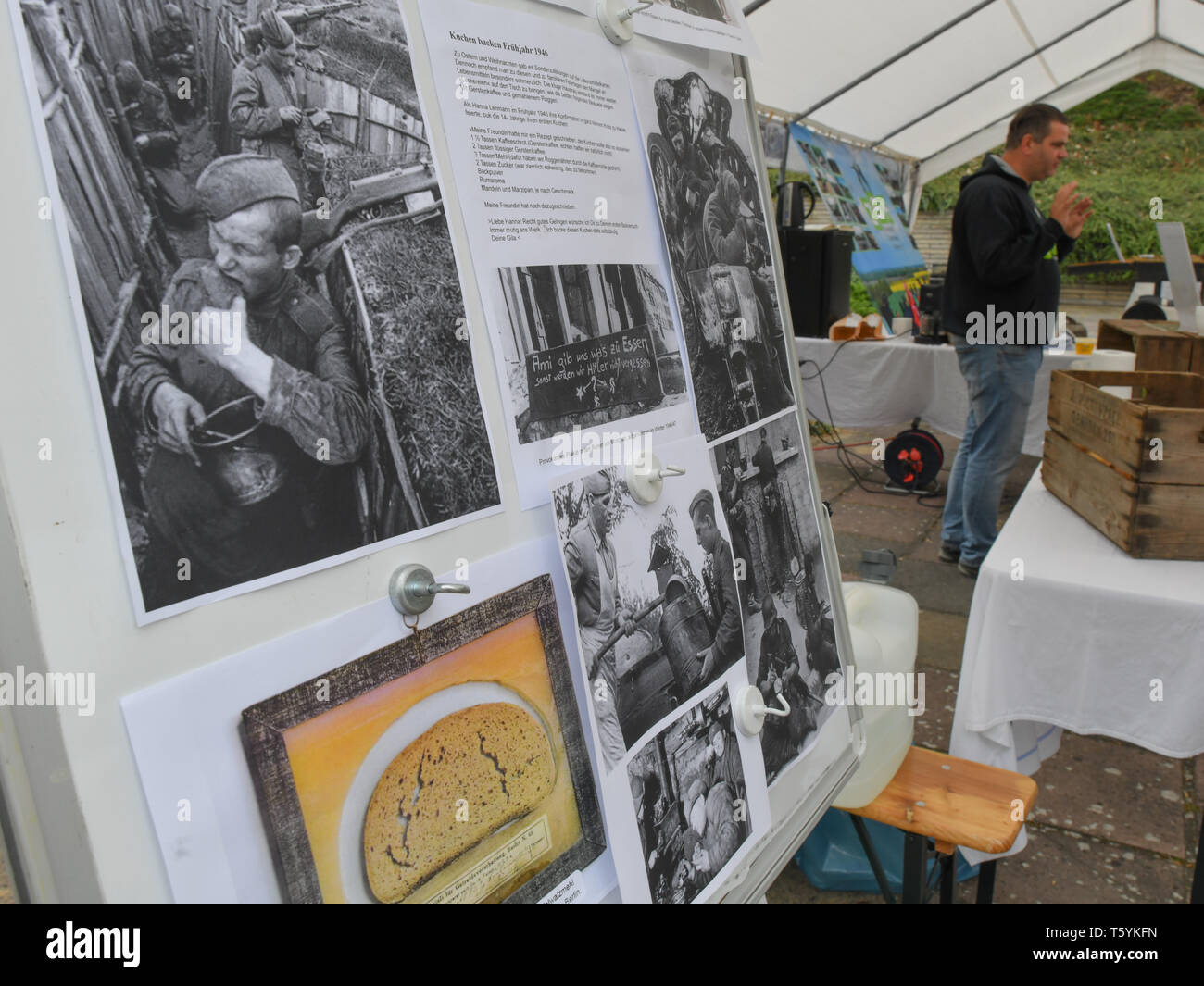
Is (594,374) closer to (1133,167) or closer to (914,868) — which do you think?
(914,868)

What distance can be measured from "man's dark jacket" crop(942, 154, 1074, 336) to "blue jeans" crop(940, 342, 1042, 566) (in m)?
0.14

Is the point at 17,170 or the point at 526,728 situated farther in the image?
the point at 526,728

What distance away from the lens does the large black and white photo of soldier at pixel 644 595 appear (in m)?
0.62

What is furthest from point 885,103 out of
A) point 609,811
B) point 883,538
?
point 609,811

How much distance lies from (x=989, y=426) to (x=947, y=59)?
399 centimetres

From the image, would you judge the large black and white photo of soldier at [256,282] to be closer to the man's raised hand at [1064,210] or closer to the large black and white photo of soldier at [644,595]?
the large black and white photo of soldier at [644,595]

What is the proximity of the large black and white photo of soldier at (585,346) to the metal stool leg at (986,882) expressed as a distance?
3.89 feet

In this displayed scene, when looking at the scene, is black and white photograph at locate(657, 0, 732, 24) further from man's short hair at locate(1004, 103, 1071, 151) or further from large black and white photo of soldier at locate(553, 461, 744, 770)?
man's short hair at locate(1004, 103, 1071, 151)

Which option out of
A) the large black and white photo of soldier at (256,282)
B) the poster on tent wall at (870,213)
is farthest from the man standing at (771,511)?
the poster on tent wall at (870,213)

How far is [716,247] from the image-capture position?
0.85 m

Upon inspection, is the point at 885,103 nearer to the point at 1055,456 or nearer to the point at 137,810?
the point at 1055,456

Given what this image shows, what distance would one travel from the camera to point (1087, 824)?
2.08 m

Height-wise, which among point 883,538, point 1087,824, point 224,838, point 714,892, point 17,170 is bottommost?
point 1087,824
